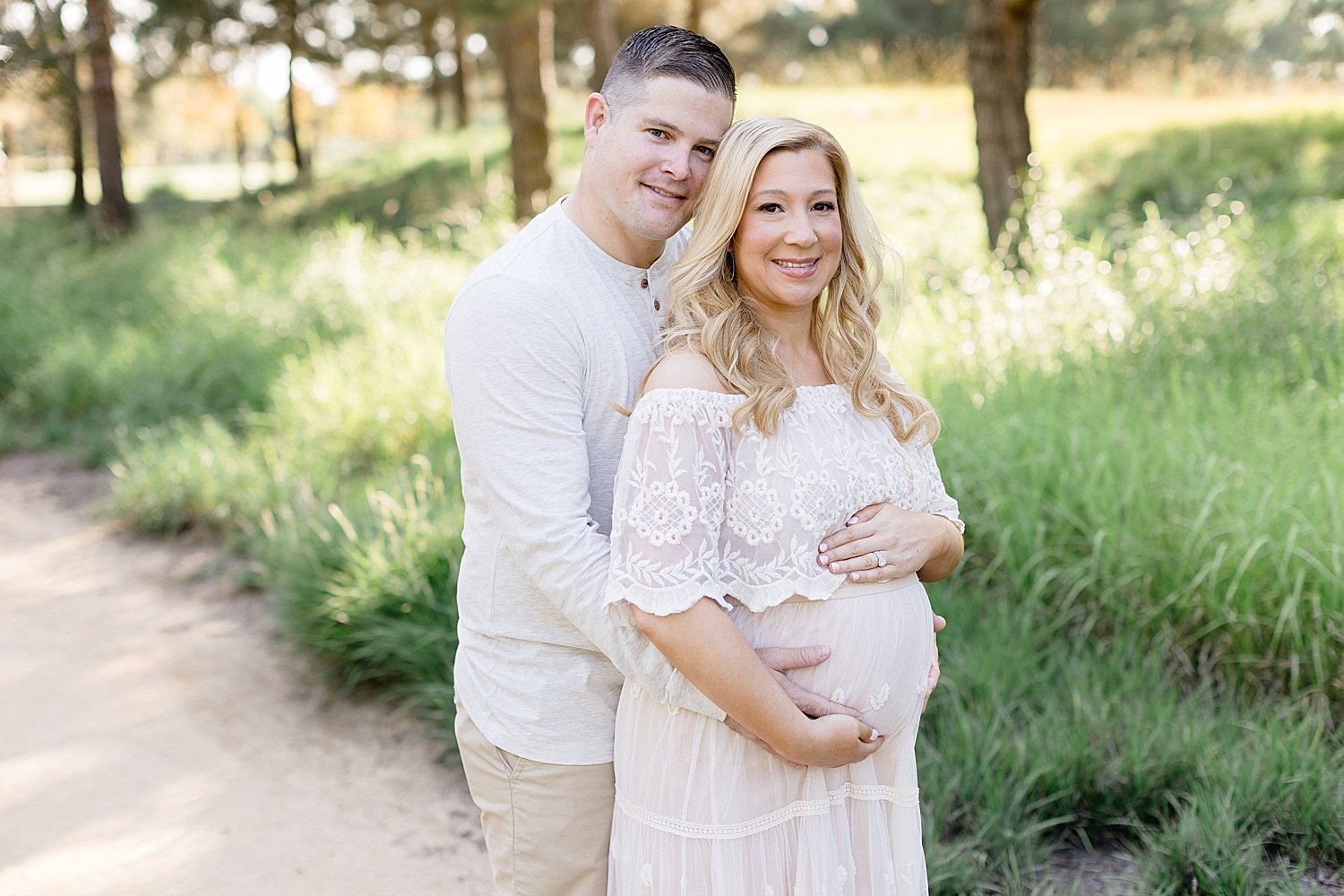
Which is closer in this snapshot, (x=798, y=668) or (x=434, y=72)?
(x=798, y=668)

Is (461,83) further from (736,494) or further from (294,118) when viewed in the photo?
(736,494)

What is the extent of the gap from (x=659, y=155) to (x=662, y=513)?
76 centimetres

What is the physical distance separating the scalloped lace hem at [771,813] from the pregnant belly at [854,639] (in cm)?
14

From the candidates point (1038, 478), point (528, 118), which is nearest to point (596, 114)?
point (1038, 478)

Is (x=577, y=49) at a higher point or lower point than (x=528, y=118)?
higher

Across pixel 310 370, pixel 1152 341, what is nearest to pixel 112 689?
pixel 310 370

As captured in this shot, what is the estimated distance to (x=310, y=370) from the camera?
302 inches

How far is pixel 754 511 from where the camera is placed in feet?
6.68

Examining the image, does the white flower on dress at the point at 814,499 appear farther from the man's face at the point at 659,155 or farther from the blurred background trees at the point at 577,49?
the blurred background trees at the point at 577,49

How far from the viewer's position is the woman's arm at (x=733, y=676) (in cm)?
192

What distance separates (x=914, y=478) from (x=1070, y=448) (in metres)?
2.56

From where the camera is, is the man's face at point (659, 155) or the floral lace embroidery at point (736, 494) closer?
the floral lace embroidery at point (736, 494)

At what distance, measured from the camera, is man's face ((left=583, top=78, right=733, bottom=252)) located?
2.25 meters

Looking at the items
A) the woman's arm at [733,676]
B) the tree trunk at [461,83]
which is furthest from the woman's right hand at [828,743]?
the tree trunk at [461,83]
